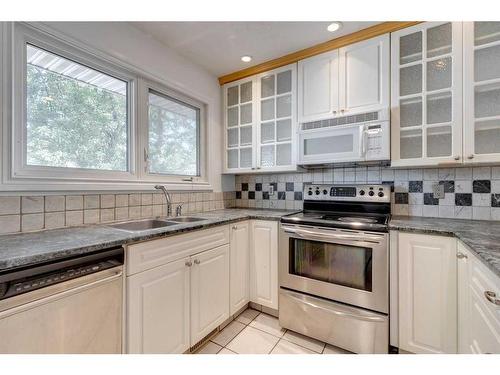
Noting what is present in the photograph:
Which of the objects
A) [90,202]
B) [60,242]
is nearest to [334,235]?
[60,242]

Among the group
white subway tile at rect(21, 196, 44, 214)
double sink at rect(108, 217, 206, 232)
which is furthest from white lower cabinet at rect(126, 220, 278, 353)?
white subway tile at rect(21, 196, 44, 214)

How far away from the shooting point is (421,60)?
172cm

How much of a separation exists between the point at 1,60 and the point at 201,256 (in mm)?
1535

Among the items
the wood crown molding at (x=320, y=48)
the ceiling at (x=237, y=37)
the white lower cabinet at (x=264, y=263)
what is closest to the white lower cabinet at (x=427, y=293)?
the white lower cabinet at (x=264, y=263)

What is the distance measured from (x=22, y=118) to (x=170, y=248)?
109cm

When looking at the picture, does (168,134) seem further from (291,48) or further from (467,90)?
(467,90)

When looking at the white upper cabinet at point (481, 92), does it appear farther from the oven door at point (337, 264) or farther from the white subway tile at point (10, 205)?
the white subway tile at point (10, 205)

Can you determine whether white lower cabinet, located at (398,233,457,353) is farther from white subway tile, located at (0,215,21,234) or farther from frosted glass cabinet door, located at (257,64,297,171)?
white subway tile, located at (0,215,21,234)

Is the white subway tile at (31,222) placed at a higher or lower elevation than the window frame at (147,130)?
lower

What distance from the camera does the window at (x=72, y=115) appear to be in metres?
1.39

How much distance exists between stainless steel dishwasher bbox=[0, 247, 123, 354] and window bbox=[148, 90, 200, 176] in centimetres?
114

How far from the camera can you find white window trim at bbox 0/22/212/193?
1.24 metres

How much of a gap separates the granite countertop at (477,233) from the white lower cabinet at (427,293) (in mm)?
48
